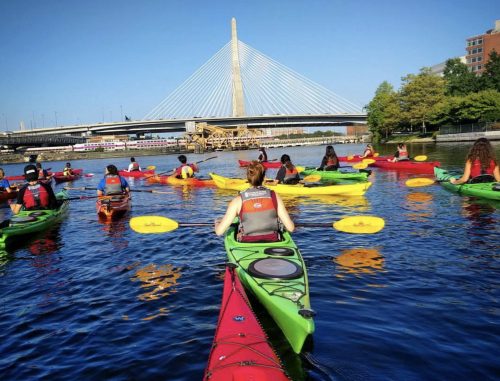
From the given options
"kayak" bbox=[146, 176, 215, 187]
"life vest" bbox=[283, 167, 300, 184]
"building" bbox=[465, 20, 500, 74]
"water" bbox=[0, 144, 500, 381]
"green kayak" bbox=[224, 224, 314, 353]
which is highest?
"building" bbox=[465, 20, 500, 74]

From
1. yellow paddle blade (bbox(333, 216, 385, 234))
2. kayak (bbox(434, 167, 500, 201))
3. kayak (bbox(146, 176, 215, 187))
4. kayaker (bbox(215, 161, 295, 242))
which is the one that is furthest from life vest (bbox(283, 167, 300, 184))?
kayaker (bbox(215, 161, 295, 242))

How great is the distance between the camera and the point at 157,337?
5164 mm

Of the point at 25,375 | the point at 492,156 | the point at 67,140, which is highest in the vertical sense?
the point at 67,140

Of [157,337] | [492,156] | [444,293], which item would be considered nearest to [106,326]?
[157,337]

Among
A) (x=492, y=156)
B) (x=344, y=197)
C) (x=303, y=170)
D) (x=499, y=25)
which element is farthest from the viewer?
(x=499, y=25)

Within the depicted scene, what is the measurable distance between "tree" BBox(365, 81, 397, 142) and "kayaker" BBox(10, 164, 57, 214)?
71122 mm

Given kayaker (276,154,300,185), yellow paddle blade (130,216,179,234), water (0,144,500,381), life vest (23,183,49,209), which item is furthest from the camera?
kayaker (276,154,300,185)

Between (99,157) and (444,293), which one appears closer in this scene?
(444,293)

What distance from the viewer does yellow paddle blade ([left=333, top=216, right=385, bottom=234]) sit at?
8266 mm

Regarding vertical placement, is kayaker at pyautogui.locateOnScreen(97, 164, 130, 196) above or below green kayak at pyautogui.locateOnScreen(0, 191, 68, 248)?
above

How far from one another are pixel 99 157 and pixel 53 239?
84.8 metres

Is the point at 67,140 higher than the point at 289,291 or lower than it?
higher

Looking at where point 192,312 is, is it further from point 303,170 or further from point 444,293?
point 303,170

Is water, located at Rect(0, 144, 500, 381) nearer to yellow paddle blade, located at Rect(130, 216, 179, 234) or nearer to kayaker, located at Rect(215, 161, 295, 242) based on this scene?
yellow paddle blade, located at Rect(130, 216, 179, 234)
